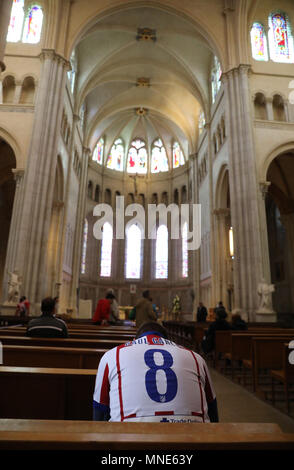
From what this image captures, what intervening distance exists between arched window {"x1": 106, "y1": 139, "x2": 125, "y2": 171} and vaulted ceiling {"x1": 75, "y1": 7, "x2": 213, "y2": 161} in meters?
1.98

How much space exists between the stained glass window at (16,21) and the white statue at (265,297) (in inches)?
662

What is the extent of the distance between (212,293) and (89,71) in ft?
55.4

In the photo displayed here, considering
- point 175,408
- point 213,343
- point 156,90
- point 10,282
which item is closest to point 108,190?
point 156,90

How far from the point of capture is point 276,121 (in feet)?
52.0

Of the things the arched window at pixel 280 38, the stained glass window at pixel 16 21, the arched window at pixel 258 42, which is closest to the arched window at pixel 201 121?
the arched window at pixel 258 42

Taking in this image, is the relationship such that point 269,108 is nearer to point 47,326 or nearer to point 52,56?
point 52,56

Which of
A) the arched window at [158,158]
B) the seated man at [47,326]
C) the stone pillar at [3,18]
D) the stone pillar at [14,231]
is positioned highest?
the arched window at [158,158]

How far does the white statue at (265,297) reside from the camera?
42.5 ft

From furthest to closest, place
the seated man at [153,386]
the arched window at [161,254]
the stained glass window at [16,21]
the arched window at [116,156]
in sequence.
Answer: the arched window at [116,156]
the arched window at [161,254]
the stained glass window at [16,21]
the seated man at [153,386]

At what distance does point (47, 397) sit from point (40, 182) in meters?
12.7

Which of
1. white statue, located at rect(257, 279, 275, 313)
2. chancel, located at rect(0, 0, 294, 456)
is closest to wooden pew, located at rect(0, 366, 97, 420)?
chancel, located at rect(0, 0, 294, 456)

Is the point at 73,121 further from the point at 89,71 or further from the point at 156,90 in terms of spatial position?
the point at 156,90

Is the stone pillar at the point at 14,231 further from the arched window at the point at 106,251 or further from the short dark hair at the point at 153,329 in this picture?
the arched window at the point at 106,251

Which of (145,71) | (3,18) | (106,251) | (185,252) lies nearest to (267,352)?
(3,18)
